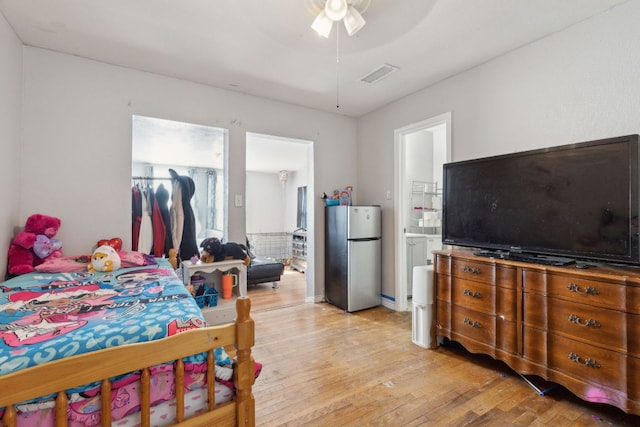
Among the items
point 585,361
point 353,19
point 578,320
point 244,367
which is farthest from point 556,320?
point 353,19

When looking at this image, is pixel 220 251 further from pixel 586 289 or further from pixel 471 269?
pixel 586 289

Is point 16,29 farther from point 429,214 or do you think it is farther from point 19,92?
point 429,214

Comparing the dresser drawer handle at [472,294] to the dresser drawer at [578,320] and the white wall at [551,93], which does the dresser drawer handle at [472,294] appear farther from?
the white wall at [551,93]

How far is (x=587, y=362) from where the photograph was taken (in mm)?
1662

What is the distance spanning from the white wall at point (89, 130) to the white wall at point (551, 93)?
2.40 metres

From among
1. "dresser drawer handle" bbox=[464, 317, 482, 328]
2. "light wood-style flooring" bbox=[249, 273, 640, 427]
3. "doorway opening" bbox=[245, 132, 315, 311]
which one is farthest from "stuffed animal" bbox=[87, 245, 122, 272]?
"dresser drawer handle" bbox=[464, 317, 482, 328]

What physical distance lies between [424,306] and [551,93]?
6.46 ft

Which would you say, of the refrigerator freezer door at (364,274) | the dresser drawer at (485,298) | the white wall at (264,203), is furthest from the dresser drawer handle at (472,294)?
the white wall at (264,203)

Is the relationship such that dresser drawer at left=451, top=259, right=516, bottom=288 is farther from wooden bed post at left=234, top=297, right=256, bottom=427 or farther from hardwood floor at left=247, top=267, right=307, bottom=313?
hardwood floor at left=247, top=267, right=307, bottom=313

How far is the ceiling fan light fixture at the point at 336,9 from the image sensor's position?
1579mm

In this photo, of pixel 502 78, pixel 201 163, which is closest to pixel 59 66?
pixel 201 163

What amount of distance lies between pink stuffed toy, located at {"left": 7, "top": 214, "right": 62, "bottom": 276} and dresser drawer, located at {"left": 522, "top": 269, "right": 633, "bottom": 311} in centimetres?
351

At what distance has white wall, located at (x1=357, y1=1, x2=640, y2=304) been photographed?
1.91 metres

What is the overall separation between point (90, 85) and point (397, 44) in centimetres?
271
